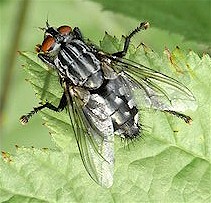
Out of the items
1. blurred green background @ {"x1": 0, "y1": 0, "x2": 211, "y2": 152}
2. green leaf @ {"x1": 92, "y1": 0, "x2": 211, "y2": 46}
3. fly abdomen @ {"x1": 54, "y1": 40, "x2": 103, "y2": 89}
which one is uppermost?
green leaf @ {"x1": 92, "y1": 0, "x2": 211, "y2": 46}

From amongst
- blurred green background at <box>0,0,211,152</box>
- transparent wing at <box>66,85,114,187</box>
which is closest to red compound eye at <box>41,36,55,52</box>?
transparent wing at <box>66,85,114,187</box>

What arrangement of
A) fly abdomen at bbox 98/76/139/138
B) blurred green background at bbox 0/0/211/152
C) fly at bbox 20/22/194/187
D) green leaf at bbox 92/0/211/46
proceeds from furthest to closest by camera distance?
blurred green background at bbox 0/0/211/152 → green leaf at bbox 92/0/211/46 → fly abdomen at bbox 98/76/139/138 → fly at bbox 20/22/194/187

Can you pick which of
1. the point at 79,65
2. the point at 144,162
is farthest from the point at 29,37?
the point at 144,162

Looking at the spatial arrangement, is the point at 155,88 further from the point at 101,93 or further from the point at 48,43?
the point at 48,43

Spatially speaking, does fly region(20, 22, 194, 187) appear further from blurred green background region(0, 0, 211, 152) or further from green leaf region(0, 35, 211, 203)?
blurred green background region(0, 0, 211, 152)

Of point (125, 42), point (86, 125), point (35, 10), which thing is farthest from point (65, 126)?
point (35, 10)

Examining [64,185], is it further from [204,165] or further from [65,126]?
[204,165]
